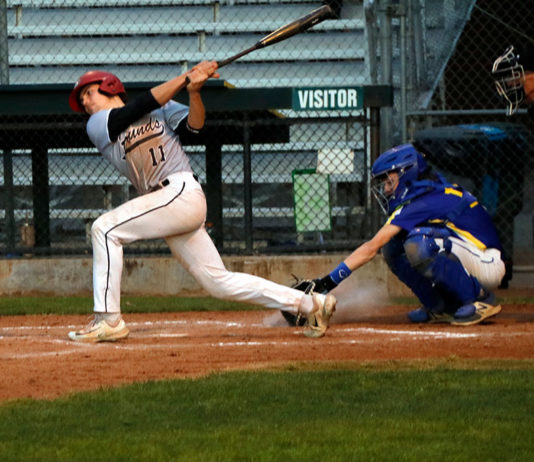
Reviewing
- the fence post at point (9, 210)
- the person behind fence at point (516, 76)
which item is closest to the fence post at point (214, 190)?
the fence post at point (9, 210)

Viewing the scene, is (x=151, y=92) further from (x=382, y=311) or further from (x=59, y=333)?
(x=382, y=311)

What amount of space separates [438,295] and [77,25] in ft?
28.3

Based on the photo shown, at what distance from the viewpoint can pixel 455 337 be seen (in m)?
6.88

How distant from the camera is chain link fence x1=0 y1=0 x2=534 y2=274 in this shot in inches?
417

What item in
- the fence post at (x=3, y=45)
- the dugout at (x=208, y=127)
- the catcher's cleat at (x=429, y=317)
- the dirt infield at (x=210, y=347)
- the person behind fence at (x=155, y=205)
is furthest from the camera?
the fence post at (x=3, y=45)

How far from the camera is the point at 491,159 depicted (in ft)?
35.8

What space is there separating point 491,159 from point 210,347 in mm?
5205

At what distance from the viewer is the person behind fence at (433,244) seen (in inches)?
285

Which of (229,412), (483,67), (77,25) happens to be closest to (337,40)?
(483,67)

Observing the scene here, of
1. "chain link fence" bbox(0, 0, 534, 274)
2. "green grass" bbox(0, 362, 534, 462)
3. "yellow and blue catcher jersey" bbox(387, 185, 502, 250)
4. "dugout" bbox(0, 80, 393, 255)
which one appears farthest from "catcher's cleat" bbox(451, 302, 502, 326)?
"dugout" bbox(0, 80, 393, 255)

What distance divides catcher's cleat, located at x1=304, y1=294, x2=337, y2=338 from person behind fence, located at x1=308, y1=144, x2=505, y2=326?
21 cm

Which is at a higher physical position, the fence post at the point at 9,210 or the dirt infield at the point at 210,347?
the fence post at the point at 9,210

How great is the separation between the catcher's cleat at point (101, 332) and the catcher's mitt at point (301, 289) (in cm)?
113

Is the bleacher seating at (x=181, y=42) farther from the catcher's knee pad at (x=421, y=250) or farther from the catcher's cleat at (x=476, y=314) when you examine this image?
the catcher's knee pad at (x=421, y=250)
